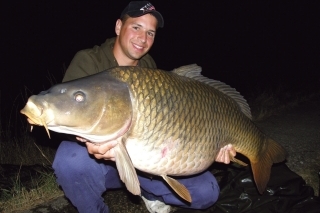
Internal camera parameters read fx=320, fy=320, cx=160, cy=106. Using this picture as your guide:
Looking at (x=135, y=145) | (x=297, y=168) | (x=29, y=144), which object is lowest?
(x=29, y=144)

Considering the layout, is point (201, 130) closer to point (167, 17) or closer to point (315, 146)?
point (315, 146)

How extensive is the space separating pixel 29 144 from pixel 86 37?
34.6 ft

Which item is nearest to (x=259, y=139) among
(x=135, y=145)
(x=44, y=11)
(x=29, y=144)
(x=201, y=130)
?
(x=201, y=130)

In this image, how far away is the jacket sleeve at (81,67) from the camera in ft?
6.35

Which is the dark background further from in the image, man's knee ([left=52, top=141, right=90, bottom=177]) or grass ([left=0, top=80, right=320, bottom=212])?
man's knee ([left=52, top=141, right=90, bottom=177])

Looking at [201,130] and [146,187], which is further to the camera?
[146,187]

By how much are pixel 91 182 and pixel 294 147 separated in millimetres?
1856

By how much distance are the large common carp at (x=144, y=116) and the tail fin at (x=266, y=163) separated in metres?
0.34

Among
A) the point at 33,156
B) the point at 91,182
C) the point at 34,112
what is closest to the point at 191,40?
the point at 33,156

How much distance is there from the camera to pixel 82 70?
1954 millimetres

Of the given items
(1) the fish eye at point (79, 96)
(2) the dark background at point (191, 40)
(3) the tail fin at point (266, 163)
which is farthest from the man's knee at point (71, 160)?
(2) the dark background at point (191, 40)

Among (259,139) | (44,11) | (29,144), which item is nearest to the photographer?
(259,139)

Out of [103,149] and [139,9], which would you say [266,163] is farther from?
[139,9]

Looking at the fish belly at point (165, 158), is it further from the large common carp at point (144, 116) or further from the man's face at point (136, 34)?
the man's face at point (136, 34)
